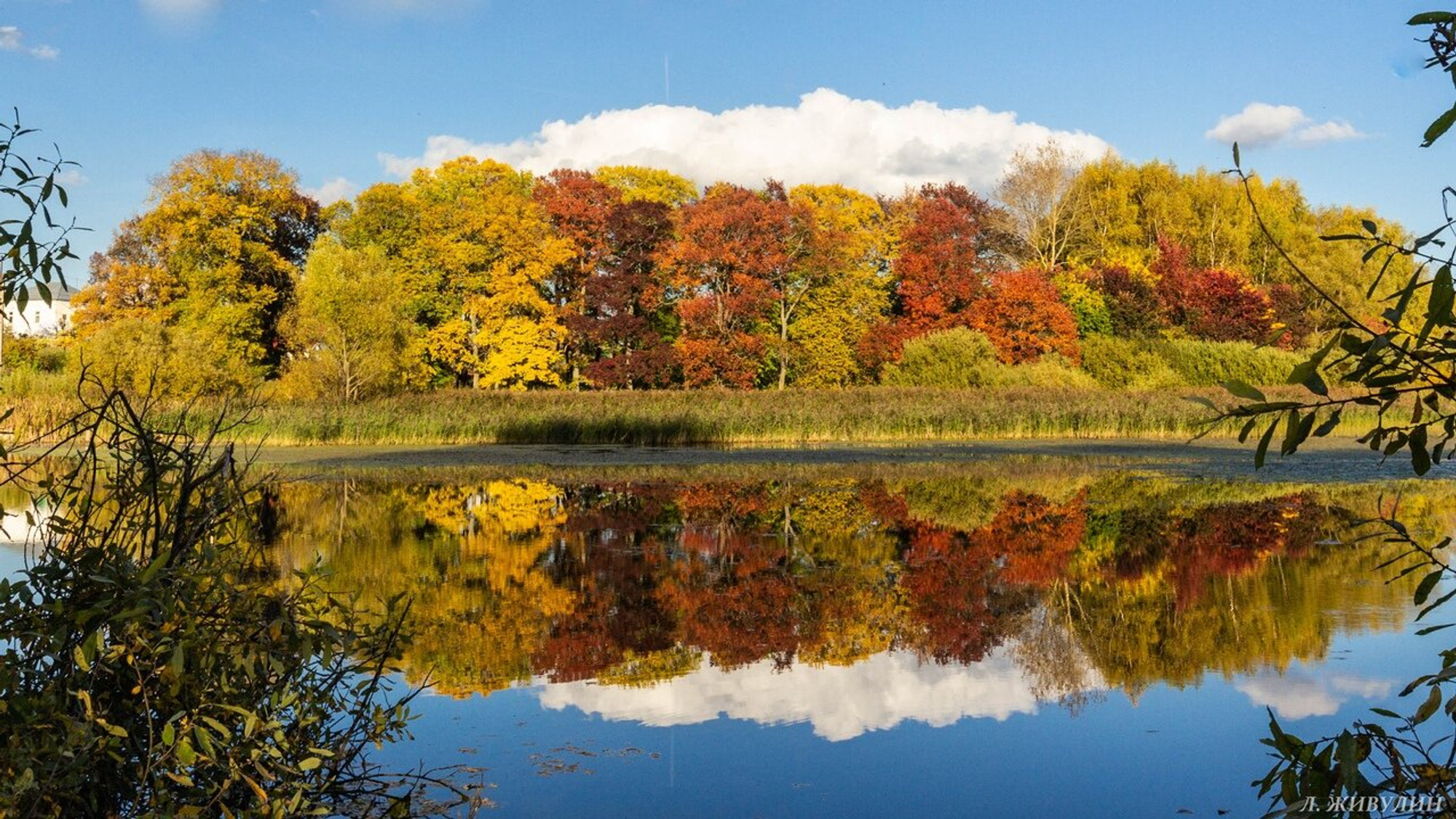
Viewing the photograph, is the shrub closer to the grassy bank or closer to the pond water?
the grassy bank

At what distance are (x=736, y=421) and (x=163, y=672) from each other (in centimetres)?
2260

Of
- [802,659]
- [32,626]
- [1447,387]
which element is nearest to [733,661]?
[802,659]

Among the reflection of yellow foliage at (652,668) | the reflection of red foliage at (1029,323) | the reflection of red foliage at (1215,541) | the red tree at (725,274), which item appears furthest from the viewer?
the reflection of red foliage at (1029,323)

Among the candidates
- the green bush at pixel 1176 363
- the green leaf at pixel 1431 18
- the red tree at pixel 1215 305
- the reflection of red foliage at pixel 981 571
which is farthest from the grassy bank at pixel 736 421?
the green leaf at pixel 1431 18

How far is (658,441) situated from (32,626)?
21.8m

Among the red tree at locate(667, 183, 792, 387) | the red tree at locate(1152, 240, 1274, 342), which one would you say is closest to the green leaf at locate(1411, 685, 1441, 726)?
the red tree at locate(667, 183, 792, 387)

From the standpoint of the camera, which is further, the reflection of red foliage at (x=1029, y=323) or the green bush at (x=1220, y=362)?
the reflection of red foliage at (x=1029, y=323)

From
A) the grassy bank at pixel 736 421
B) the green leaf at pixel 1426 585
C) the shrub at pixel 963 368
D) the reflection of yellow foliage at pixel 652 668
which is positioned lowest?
the reflection of yellow foliage at pixel 652 668

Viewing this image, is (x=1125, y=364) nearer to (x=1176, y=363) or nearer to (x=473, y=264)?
(x=1176, y=363)

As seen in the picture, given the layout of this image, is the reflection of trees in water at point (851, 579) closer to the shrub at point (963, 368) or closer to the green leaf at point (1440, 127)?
the green leaf at point (1440, 127)

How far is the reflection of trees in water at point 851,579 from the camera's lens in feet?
22.1

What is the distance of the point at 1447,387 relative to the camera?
2059 mm

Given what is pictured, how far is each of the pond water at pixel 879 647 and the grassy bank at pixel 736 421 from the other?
11.1 meters

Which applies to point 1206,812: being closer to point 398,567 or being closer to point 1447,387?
point 1447,387
